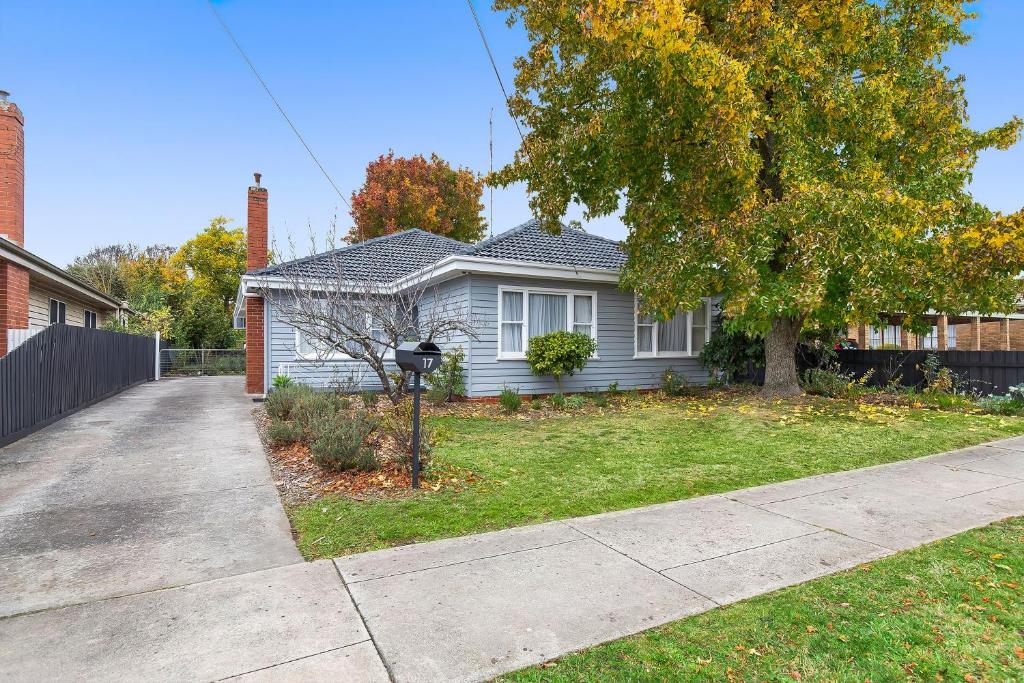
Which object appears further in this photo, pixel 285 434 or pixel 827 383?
pixel 827 383

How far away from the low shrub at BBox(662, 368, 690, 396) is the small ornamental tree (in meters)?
2.59

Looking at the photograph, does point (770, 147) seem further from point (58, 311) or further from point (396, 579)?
point (58, 311)

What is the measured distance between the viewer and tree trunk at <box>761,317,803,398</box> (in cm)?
1157

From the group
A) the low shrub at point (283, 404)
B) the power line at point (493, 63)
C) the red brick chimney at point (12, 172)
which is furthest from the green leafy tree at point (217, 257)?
the low shrub at point (283, 404)

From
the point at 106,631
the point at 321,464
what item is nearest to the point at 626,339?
the point at 321,464

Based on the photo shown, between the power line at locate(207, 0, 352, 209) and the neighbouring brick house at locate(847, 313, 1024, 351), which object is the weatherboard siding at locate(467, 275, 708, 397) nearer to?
the power line at locate(207, 0, 352, 209)

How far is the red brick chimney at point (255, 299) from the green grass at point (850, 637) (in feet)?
45.8

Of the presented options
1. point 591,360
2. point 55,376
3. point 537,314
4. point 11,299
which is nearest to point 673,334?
point 591,360

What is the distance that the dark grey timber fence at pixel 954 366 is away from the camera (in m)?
11.0

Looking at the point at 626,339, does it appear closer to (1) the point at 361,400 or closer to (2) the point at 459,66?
(1) the point at 361,400

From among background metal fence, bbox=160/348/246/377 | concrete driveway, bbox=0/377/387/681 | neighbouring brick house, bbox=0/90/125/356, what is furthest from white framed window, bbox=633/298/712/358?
background metal fence, bbox=160/348/246/377

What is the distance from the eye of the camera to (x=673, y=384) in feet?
43.4

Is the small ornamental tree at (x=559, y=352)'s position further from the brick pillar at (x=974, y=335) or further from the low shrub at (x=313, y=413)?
the brick pillar at (x=974, y=335)

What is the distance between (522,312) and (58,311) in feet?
45.1
